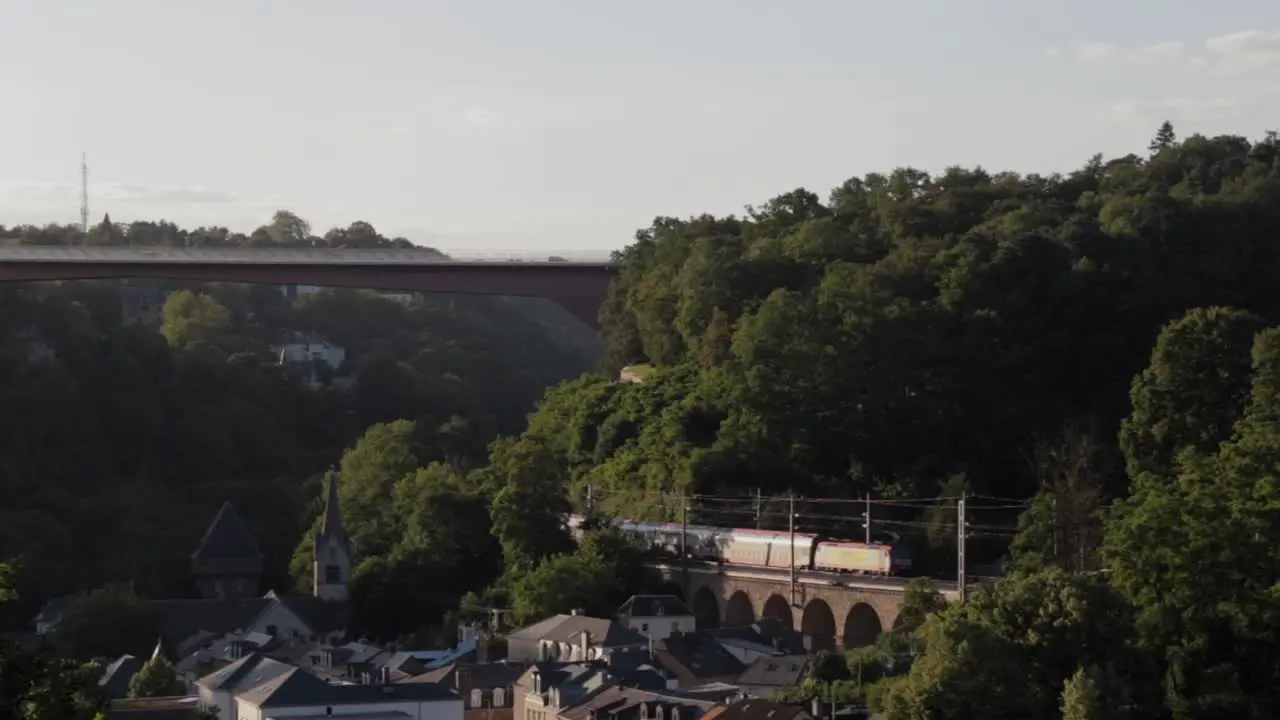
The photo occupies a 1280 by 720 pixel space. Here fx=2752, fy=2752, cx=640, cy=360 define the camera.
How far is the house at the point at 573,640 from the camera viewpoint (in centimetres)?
5766

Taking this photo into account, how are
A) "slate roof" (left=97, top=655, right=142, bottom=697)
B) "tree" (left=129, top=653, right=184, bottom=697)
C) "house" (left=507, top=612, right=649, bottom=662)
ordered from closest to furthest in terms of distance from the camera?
"tree" (left=129, top=653, right=184, bottom=697)
"house" (left=507, top=612, right=649, bottom=662)
"slate roof" (left=97, top=655, right=142, bottom=697)

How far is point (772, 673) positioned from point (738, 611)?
10.5 metres

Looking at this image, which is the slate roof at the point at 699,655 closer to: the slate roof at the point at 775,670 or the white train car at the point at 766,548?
the slate roof at the point at 775,670

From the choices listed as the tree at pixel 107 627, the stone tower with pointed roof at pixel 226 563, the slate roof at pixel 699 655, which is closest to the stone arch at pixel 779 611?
the slate roof at pixel 699 655

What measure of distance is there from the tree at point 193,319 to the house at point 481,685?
49272 millimetres

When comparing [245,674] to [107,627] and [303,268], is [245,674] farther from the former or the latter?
[303,268]

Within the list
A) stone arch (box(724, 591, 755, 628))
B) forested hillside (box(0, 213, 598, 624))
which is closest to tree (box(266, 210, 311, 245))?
forested hillside (box(0, 213, 598, 624))

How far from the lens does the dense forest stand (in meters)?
42.3

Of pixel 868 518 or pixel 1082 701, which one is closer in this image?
pixel 1082 701

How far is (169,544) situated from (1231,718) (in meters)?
46.3

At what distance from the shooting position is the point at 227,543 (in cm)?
7862

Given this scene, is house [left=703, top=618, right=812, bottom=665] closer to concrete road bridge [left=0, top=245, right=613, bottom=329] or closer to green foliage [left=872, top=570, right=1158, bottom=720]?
green foliage [left=872, top=570, right=1158, bottom=720]

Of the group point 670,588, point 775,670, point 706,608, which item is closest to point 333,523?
point 670,588

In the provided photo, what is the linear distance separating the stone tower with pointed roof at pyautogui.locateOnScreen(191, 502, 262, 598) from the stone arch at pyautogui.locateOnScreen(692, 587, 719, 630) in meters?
16.6
